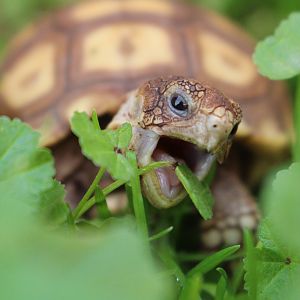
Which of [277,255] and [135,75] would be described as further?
[135,75]

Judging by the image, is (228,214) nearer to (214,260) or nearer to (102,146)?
(214,260)

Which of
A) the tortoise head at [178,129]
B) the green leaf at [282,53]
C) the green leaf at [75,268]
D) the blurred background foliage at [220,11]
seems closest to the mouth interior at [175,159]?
the tortoise head at [178,129]

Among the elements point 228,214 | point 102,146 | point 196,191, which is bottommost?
point 228,214

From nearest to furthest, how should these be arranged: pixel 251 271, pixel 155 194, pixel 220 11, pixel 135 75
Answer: pixel 251 271 < pixel 155 194 < pixel 135 75 < pixel 220 11

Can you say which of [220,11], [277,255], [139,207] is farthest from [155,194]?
[220,11]

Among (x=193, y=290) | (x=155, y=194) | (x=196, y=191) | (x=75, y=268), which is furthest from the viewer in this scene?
(x=155, y=194)

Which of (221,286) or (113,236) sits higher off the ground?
(113,236)

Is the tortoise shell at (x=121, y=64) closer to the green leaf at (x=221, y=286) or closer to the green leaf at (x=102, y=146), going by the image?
the green leaf at (x=102, y=146)

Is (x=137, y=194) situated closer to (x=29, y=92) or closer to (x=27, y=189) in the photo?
(x=27, y=189)

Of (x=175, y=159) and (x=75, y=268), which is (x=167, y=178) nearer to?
(x=175, y=159)
